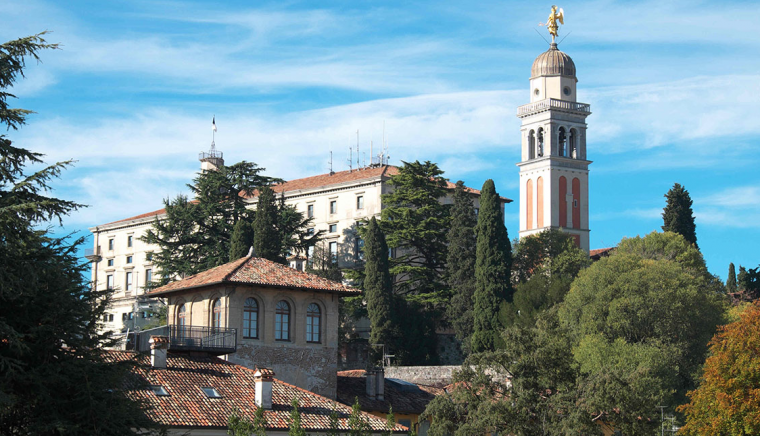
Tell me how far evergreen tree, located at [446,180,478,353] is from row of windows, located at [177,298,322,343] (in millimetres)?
22770

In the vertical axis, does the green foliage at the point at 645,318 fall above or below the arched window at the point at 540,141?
below

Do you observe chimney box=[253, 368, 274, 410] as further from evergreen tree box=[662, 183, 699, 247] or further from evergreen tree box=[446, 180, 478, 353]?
evergreen tree box=[662, 183, 699, 247]

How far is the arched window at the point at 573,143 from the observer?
93062 mm

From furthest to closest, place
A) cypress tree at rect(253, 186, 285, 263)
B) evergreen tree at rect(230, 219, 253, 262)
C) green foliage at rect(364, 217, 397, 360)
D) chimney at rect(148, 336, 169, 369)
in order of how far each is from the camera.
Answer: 1. evergreen tree at rect(230, 219, 253, 262)
2. cypress tree at rect(253, 186, 285, 263)
3. green foliage at rect(364, 217, 397, 360)
4. chimney at rect(148, 336, 169, 369)

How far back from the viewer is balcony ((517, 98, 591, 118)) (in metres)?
92.3

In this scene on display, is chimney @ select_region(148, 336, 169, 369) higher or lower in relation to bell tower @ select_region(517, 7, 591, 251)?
lower

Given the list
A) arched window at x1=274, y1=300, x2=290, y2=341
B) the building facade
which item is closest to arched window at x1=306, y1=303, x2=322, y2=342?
arched window at x1=274, y1=300, x2=290, y2=341

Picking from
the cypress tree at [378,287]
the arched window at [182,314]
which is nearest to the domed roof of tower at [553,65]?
the cypress tree at [378,287]

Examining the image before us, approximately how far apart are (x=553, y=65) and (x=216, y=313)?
5698 cm

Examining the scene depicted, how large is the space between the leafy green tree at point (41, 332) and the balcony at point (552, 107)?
7596 cm

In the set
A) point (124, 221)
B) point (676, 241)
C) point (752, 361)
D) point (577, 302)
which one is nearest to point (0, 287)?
point (752, 361)

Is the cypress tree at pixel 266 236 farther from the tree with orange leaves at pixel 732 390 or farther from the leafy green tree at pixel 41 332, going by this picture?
the leafy green tree at pixel 41 332

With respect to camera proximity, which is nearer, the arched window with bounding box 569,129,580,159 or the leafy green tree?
the leafy green tree

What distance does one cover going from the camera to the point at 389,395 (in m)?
43.7
